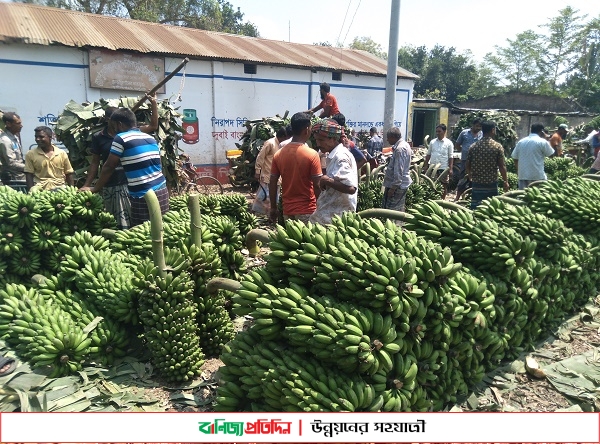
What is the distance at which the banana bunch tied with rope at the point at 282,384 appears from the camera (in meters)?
2.05

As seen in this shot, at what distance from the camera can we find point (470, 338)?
2625 mm

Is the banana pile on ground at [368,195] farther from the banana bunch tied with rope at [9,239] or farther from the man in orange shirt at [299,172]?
the banana bunch tied with rope at [9,239]

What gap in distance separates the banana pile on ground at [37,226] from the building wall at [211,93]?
436 cm

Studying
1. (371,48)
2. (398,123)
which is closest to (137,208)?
(398,123)

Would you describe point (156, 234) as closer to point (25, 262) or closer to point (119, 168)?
point (25, 262)

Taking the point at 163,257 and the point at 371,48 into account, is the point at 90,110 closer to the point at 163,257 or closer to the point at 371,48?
the point at 163,257

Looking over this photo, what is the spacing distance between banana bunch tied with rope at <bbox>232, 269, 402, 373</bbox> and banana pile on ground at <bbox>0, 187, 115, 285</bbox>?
6.93 ft

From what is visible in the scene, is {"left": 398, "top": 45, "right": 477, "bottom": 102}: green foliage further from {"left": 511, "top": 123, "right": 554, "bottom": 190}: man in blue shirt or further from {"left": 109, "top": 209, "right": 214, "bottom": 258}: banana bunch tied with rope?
{"left": 109, "top": 209, "right": 214, "bottom": 258}: banana bunch tied with rope

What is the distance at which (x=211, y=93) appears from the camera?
43.5 ft

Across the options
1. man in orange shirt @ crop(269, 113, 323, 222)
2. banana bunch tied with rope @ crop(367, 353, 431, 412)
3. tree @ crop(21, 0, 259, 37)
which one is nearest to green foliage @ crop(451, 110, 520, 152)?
man in orange shirt @ crop(269, 113, 323, 222)

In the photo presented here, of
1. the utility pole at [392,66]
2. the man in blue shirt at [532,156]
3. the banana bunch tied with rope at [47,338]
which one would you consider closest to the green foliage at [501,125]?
the utility pole at [392,66]

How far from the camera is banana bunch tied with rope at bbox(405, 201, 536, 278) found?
2.93 m

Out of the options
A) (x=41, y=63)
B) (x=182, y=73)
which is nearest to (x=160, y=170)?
(x=41, y=63)

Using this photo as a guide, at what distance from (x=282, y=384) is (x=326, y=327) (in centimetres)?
32
